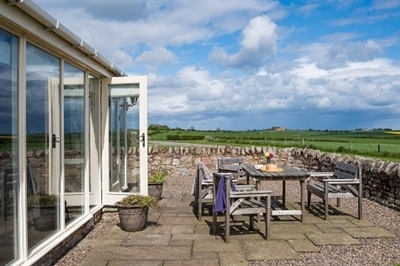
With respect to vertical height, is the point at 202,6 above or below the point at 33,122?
above

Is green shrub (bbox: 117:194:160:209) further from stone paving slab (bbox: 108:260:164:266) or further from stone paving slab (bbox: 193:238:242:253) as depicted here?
stone paving slab (bbox: 108:260:164:266)

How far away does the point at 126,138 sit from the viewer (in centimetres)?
600

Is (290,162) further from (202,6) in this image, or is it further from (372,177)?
(202,6)

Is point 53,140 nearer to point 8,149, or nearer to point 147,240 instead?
point 8,149

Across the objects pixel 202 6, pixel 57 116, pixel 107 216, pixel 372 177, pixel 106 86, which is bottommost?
pixel 107 216

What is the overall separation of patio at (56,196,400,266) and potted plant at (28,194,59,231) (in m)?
0.41

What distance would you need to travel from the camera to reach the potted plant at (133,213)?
4723 mm

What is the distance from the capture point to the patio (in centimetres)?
374

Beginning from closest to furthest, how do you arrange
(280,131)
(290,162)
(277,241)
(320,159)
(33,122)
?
1. (33,122)
2. (277,241)
3. (320,159)
4. (290,162)
5. (280,131)

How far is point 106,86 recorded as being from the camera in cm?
582

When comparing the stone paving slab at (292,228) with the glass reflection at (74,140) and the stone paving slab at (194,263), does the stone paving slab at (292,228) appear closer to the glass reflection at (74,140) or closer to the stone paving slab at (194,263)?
the stone paving slab at (194,263)

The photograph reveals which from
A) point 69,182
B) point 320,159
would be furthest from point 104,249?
point 320,159

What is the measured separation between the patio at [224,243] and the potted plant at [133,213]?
101 mm

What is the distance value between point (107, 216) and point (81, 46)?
8.96 feet
